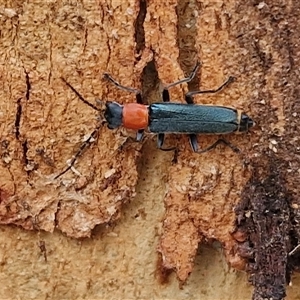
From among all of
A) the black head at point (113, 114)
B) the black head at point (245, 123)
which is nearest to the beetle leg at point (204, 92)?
the black head at point (245, 123)

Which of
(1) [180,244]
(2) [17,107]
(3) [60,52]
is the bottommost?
(1) [180,244]

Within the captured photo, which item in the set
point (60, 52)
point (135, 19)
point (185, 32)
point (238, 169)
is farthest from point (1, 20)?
point (238, 169)

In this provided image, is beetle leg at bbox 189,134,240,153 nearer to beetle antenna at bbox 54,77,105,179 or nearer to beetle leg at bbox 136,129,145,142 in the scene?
beetle leg at bbox 136,129,145,142

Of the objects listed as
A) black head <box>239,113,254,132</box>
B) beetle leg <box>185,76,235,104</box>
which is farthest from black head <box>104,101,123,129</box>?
black head <box>239,113,254,132</box>

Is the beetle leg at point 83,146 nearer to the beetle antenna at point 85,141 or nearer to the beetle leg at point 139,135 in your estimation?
the beetle antenna at point 85,141

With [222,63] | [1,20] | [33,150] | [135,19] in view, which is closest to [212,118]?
[222,63]

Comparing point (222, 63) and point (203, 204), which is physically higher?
point (222, 63)

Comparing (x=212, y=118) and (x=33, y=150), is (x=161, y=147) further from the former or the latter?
(x=33, y=150)
